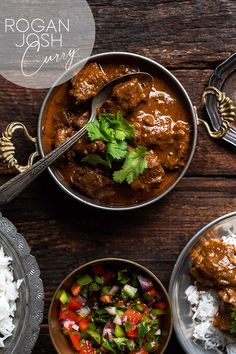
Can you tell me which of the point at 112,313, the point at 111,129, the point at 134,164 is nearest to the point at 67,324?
the point at 112,313

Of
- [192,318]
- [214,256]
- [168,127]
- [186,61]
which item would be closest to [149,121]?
[168,127]

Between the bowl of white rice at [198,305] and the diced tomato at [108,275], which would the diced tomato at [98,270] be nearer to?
the diced tomato at [108,275]

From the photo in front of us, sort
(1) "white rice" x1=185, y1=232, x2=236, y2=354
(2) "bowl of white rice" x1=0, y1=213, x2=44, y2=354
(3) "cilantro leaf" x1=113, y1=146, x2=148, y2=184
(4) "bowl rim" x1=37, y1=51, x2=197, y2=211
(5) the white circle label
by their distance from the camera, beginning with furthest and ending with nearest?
(5) the white circle label → (1) "white rice" x1=185, y1=232, x2=236, y2=354 → (4) "bowl rim" x1=37, y1=51, x2=197, y2=211 → (3) "cilantro leaf" x1=113, y1=146, x2=148, y2=184 → (2) "bowl of white rice" x1=0, y1=213, x2=44, y2=354

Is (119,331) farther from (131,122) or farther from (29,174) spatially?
(131,122)

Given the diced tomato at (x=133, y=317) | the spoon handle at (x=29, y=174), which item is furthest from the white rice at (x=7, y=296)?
the diced tomato at (x=133, y=317)

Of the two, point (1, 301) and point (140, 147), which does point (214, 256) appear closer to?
point (140, 147)

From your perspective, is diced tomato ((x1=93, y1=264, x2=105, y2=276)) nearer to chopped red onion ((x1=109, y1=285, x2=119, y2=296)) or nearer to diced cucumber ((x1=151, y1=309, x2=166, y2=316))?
chopped red onion ((x1=109, y1=285, x2=119, y2=296))

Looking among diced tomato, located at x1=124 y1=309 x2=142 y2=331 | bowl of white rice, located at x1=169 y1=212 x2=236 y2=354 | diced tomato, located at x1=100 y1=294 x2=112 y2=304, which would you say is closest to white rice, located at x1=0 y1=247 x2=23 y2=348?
diced tomato, located at x1=100 y1=294 x2=112 y2=304
